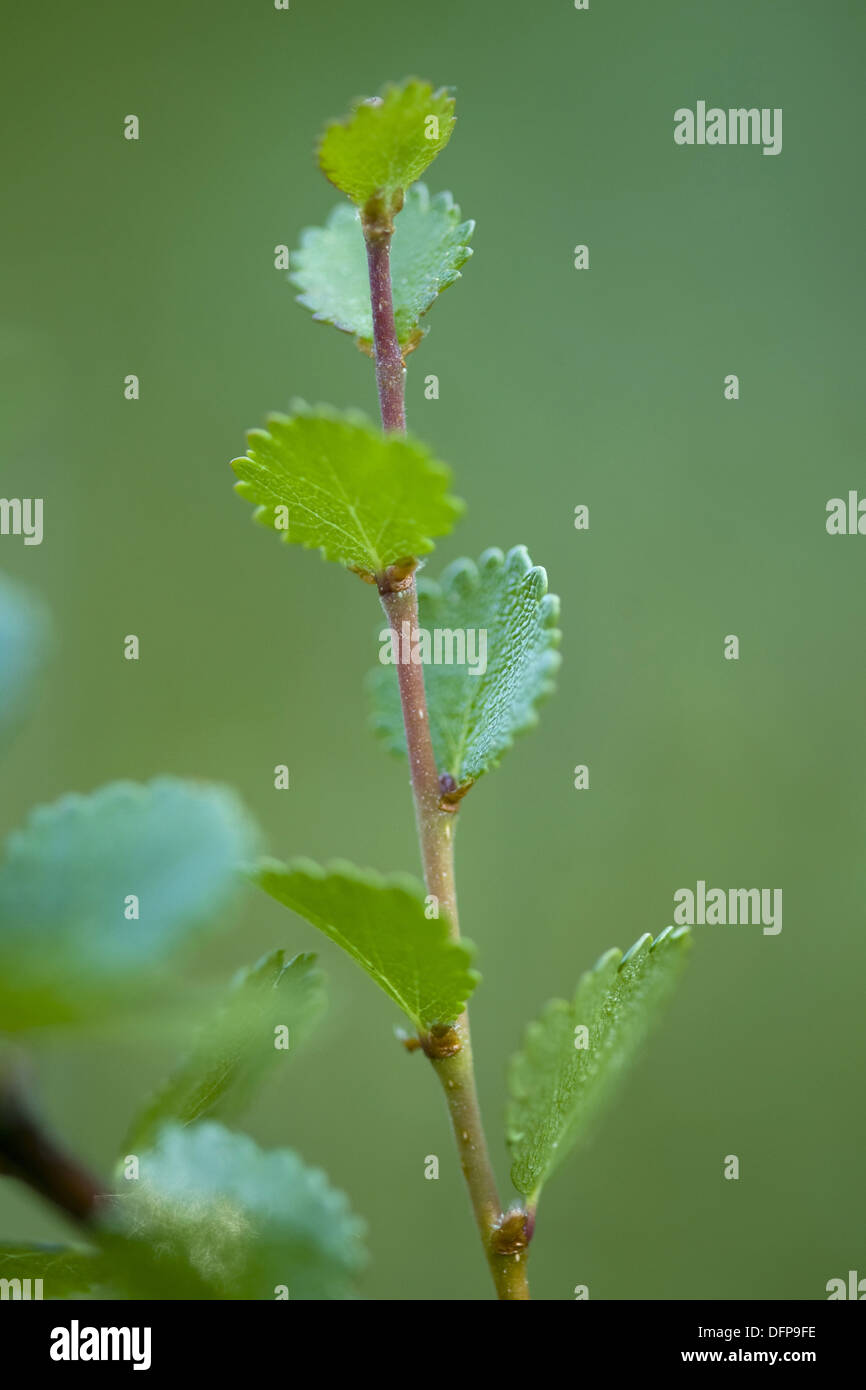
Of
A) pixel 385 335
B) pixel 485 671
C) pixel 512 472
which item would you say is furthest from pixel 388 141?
pixel 512 472

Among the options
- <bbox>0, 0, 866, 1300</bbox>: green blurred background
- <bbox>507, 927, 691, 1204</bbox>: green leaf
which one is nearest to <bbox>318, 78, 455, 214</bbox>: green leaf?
<bbox>507, 927, 691, 1204</bbox>: green leaf

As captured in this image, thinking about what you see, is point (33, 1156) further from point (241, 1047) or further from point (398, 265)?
point (398, 265)

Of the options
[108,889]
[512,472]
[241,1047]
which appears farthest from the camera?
[512,472]

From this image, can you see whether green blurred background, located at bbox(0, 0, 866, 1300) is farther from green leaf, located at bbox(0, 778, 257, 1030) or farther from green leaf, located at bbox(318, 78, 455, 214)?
green leaf, located at bbox(0, 778, 257, 1030)

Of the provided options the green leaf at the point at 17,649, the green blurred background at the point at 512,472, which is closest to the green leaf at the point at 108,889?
the green leaf at the point at 17,649

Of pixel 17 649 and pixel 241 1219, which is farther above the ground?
pixel 17 649

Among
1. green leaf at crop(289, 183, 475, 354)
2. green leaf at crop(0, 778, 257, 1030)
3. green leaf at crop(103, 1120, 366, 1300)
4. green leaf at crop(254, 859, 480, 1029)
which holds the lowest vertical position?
green leaf at crop(103, 1120, 366, 1300)
